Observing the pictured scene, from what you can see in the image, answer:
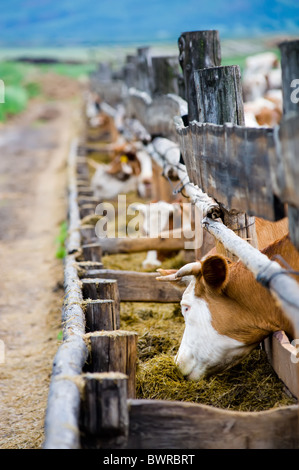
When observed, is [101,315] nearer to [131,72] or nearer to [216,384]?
[216,384]

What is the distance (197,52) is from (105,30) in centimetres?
7433

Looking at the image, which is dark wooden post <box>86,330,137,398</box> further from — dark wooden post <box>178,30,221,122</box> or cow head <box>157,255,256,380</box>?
dark wooden post <box>178,30,221,122</box>

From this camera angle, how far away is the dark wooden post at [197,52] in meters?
4.12

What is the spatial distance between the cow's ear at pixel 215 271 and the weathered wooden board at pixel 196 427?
2.73 feet

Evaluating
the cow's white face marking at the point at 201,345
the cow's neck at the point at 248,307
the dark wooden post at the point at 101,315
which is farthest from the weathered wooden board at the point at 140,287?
the cow's neck at the point at 248,307

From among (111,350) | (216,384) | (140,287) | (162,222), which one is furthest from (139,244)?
(111,350)

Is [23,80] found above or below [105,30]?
below

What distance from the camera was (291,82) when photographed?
2283 mm

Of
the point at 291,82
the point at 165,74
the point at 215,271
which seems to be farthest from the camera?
the point at 165,74

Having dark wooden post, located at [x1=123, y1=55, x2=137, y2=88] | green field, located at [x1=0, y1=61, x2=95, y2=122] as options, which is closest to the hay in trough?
dark wooden post, located at [x1=123, y1=55, x2=137, y2=88]

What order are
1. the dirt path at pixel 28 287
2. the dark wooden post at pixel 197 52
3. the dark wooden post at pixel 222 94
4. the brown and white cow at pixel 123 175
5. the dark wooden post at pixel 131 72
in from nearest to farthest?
the dark wooden post at pixel 222 94, the dirt path at pixel 28 287, the dark wooden post at pixel 197 52, the brown and white cow at pixel 123 175, the dark wooden post at pixel 131 72

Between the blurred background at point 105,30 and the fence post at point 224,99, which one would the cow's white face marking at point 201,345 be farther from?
the blurred background at point 105,30

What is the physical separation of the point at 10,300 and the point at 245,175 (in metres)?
4.33

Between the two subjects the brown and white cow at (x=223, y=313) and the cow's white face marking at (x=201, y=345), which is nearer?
the brown and white cow at (x=223, y=313)
